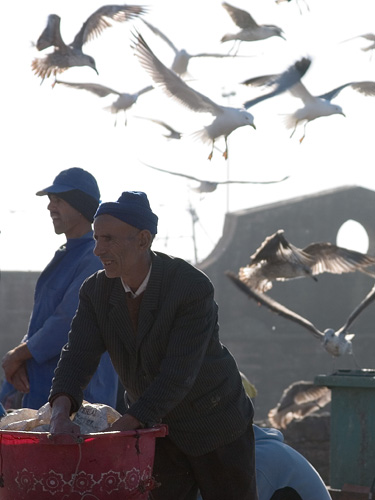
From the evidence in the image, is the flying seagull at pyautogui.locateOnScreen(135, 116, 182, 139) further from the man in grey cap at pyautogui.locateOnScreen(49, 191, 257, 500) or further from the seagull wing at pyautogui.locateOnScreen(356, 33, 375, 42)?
the man in grey cap at pyautogui.locateOnScreen(49, 191, 257, 500)

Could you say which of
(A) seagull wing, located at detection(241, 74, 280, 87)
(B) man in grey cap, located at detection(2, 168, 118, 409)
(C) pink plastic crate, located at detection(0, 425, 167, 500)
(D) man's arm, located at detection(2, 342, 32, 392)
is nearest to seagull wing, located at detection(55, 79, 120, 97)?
(A) seagull wing, located at detection(241, 74, 280, 87)

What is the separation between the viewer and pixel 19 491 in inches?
109

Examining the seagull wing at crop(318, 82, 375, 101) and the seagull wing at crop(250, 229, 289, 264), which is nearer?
the seagull wing at crop(250, 229, 289, 264)

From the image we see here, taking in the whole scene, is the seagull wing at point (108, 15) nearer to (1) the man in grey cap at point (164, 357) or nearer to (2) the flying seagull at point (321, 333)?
(2) the flying seagull at point (321, 333)

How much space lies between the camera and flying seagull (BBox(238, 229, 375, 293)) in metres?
10.5

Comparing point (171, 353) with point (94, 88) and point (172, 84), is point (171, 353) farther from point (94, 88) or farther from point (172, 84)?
point (94, 88)

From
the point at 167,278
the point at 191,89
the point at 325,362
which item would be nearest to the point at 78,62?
the point at 191,89

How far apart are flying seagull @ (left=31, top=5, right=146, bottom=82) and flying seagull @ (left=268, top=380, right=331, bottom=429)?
16.7 feet

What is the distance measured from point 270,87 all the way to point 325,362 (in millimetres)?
17449

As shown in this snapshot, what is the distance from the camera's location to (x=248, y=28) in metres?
11.2

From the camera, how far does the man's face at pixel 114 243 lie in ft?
9.90

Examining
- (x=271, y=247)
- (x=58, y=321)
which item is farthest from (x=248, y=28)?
(x=58, y=321)

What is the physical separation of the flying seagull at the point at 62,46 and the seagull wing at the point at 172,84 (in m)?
0.51

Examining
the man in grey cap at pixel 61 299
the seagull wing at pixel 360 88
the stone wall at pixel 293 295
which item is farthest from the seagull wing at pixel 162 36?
the stone wall at pixel 293 295
